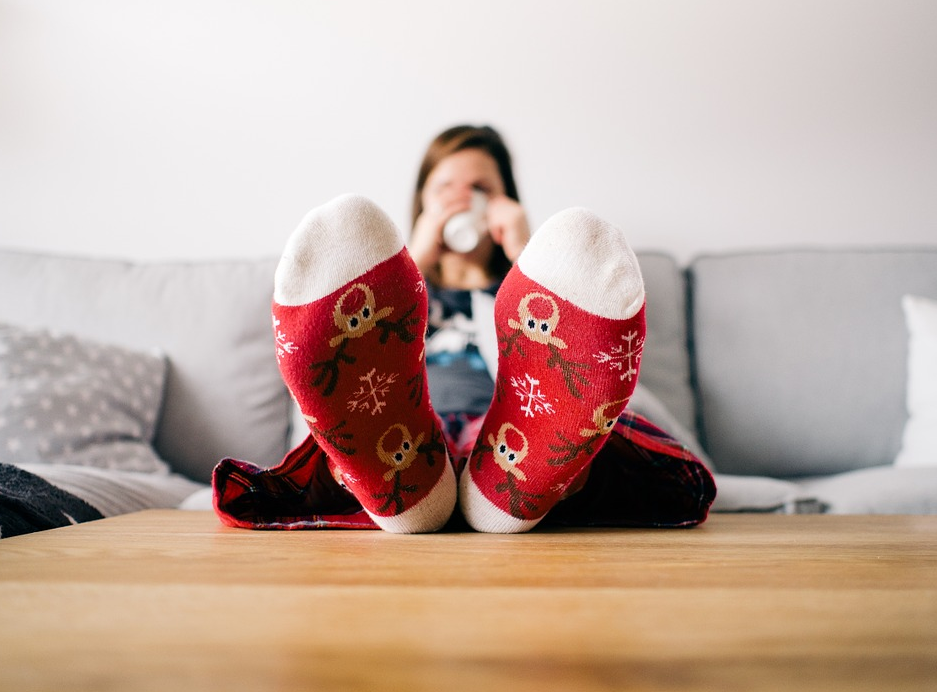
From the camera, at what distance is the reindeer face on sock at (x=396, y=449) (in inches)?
19.8

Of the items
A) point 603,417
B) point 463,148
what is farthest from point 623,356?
point 463,148

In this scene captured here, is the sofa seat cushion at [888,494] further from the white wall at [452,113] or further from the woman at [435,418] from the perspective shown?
the white wall at [452,113]

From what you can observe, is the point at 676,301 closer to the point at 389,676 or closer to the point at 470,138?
the point at 470,138

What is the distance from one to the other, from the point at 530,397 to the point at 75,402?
0.71 metres

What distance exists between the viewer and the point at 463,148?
49.3 inches

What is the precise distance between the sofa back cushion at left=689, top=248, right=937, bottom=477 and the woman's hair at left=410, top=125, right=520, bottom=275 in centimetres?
41

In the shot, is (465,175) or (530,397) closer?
(530,397)

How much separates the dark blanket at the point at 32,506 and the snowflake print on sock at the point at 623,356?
0.46 m

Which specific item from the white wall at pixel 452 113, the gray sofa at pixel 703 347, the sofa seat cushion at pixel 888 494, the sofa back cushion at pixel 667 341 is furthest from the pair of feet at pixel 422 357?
the white wall at pixel 452 113

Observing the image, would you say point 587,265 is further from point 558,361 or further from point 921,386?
point 921,386

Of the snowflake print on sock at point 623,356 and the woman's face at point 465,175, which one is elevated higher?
the woman's face at point 465,175

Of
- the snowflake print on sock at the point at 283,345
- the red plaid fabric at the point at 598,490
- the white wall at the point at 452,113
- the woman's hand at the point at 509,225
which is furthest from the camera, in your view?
the white wall at the point at 452,113

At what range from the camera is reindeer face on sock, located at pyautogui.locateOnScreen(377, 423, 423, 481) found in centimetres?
50

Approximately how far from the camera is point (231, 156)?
1.44 m
